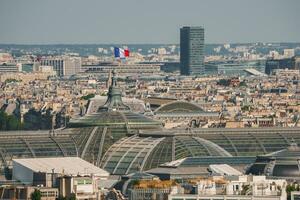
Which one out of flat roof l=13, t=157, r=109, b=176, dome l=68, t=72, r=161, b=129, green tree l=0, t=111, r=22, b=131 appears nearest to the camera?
flat roof l=13, t=157, r=109, b=176

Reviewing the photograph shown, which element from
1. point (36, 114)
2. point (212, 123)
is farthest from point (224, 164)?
point (36, 114)

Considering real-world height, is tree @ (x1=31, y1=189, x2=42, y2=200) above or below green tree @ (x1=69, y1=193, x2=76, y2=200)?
above

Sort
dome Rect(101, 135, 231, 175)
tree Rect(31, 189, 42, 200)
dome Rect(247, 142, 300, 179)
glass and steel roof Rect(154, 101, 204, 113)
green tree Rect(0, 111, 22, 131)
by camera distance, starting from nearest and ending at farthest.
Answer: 1. tree Rect(31, 189, 42, 200)
2. dome Rect(247, 142, 300, 179)
3. dome Rect(101, 135, 231, 175)
4. green tree Rect(0, 111, 22, 131)
5. glass and steel roof Rect(154, 101, 204, 113)

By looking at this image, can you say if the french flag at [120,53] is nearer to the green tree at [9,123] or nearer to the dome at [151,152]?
the green tree at [9,123]

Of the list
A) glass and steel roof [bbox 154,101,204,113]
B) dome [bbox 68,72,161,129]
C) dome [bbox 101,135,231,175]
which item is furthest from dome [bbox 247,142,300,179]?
glass and steel roof [bbox 154,101,204,113]

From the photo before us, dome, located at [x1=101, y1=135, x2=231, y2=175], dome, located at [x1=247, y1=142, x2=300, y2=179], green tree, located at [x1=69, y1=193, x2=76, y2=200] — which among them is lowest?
dome, located at [x1=101, y1=135, x2=231, y2=175]

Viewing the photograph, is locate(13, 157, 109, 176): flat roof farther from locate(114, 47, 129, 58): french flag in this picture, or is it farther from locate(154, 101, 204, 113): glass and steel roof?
locate(154, 101, 204, 113): glass and steel roof
